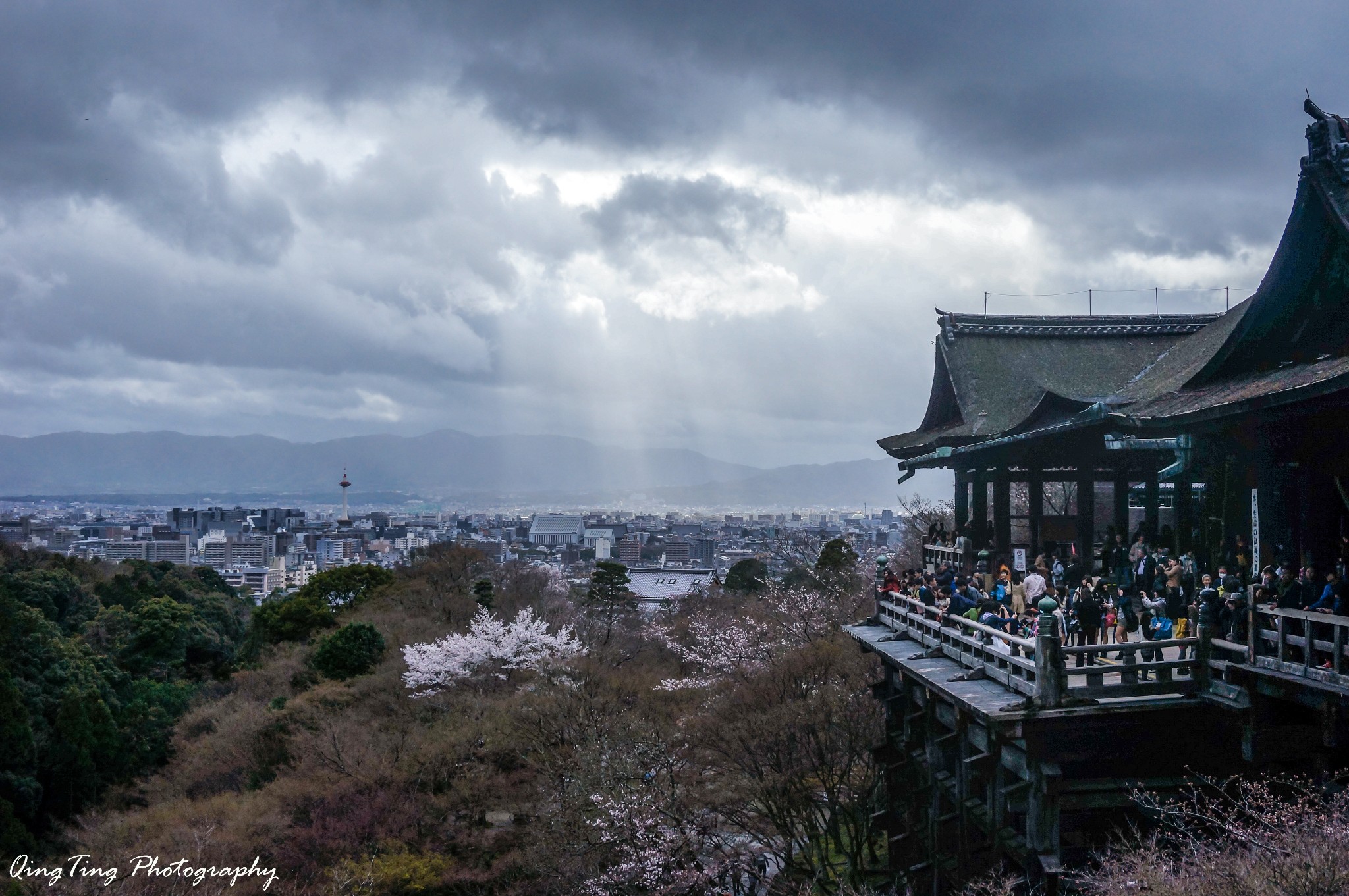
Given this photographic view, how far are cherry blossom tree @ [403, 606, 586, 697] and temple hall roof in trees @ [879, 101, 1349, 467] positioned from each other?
486 inches

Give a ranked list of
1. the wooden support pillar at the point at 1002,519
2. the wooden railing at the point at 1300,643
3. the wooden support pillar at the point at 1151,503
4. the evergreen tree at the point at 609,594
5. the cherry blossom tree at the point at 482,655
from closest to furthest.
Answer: the wooden railing at the point at 1300,643 → the wooden support pillar at the point at 1151,503 → the wooden support pillar at the point at 1002,519 → the cherry blossom tree at the point at 482,655 → the evergreen tree at the point at 609,594

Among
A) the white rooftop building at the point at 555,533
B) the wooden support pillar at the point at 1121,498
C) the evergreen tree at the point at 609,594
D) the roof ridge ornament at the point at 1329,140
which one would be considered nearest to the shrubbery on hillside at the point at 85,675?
the evergreen tree at the point at 609,594

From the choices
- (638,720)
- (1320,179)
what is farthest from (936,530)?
(1320,179)

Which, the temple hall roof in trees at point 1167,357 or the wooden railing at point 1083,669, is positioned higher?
the temple hall roof in trees at point 1167,357

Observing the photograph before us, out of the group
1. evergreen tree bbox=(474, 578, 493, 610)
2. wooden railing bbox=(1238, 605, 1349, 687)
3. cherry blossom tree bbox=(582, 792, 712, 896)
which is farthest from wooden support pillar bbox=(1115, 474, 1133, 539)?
evergreen tree bbox=(474, 578, 493, 610)

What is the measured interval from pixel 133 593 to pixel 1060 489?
174ft

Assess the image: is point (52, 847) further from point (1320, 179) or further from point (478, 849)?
point (1320, 179)

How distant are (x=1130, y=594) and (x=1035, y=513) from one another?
8.89 meters

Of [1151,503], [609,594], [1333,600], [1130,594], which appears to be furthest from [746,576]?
[1333,600]

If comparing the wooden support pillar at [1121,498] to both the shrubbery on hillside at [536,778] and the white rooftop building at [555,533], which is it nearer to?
the shrubbery on hillside at [536,778]

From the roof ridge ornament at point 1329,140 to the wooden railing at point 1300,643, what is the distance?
5082 mm

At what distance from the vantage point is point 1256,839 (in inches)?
356

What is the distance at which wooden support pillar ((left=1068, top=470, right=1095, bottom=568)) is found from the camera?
66.1ft

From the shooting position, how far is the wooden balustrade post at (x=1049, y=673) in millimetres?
11477
